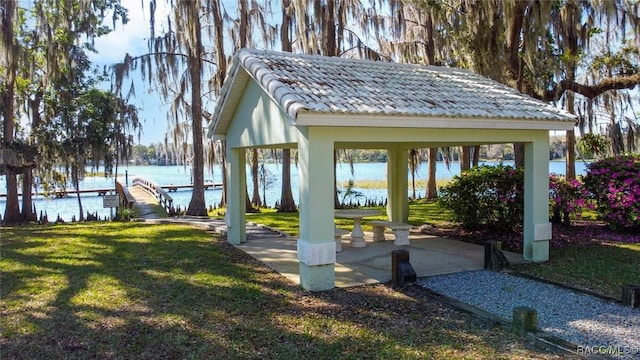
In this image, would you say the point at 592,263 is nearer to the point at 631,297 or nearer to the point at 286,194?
the point at 631,297

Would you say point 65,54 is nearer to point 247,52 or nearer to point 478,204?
point 247,52

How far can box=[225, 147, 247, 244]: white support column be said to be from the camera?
29.3 ft

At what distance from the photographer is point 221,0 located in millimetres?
15883

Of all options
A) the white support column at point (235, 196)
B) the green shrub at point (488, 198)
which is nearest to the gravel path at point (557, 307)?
the green shrub at point (488, 198)

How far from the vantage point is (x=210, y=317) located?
16.0ft

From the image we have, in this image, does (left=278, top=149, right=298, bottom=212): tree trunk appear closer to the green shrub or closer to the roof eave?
the green shrub

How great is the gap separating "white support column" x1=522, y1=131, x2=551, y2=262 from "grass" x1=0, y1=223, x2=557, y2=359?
8.52 ft

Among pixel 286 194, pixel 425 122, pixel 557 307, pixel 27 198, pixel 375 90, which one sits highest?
pixel 375 90

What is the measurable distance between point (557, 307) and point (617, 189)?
5685 millimetres

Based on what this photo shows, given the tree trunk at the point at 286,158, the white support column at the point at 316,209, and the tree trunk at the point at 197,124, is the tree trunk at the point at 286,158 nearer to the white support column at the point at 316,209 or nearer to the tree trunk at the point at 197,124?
the tree trunk at the point at 197,124

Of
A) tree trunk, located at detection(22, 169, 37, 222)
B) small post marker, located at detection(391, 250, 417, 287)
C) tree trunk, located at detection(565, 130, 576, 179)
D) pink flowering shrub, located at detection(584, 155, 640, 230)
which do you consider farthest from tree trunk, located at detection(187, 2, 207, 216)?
tree trunk, located at detection(565, 130, 576, 179)

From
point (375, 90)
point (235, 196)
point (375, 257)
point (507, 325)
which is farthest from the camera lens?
point (235, 196)

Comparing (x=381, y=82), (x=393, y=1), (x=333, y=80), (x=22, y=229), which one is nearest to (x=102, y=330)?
(x=333, y=80)

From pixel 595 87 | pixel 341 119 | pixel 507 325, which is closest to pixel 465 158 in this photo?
pixel 595 87
